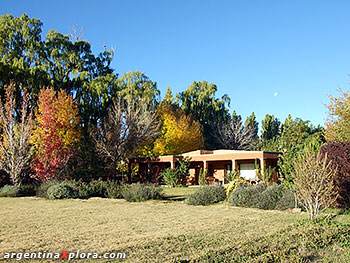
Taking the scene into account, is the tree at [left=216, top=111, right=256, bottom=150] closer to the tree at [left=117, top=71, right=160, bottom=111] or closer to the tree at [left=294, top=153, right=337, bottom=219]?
the tree at [left=117, top=71, right=160, bottom=111]

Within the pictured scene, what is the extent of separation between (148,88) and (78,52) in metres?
8.08

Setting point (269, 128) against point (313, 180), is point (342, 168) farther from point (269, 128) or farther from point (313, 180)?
point (269, 128)

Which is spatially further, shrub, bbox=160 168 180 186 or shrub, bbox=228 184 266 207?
shrub, bbox=160 168 180 186

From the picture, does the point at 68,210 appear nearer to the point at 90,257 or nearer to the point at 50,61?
the point at 90,257

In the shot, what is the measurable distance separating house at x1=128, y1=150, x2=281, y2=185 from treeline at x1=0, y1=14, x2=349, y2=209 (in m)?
1.89

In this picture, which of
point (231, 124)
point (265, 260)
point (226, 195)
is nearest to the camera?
point (265, 260)

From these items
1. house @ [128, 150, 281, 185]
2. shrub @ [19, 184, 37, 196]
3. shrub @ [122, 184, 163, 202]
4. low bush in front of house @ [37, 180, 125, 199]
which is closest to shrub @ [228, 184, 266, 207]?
shrub @ [122, 184, 163, 202]

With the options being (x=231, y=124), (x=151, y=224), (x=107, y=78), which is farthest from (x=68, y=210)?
(x=231, y=124)

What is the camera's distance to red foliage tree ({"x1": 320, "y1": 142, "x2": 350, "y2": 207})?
1077cm

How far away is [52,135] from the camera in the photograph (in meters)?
23.7

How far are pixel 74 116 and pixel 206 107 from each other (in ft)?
84.3

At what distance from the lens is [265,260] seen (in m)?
5.03

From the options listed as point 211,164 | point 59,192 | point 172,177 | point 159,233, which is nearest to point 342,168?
A: point 159,233

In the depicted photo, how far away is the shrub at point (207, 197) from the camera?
14.0m
